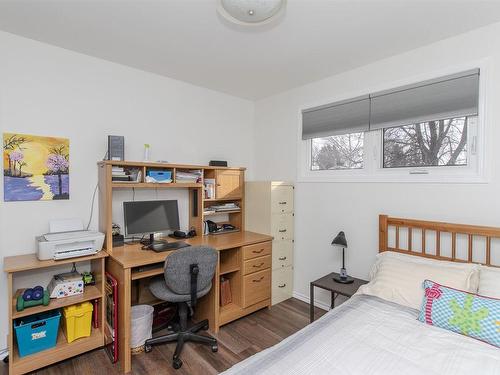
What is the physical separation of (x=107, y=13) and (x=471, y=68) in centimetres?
269

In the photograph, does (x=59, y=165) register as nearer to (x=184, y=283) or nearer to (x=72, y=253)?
(x=72, y=253)

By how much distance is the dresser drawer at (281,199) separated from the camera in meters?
3.01

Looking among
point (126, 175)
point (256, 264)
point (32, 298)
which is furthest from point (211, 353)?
point (126, 175)

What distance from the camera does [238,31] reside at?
2.03 metres

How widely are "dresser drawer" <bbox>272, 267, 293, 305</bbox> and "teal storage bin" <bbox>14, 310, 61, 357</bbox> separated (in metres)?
2.03

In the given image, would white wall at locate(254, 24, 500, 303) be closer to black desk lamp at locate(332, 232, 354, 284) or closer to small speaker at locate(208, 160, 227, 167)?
black desk lamp at locate(332, 232, 354, 284)

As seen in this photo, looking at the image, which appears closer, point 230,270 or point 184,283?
point 184,283

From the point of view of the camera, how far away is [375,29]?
2.00m

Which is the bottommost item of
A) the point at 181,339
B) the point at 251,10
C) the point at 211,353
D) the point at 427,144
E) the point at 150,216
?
the point at 211,353

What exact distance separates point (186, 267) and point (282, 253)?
1.38 m

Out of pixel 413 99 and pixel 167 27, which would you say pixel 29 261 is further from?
pixel 413 99

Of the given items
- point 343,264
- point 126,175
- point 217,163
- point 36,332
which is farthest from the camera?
point 217,163

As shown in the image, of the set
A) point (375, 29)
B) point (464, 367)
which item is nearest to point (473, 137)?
point (375, 29)

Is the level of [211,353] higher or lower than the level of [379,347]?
lower
